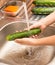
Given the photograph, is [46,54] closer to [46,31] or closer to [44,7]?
[46,31]

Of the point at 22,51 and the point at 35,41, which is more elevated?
the point at 35,41

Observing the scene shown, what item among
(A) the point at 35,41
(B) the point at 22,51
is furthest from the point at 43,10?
(A) the point at 35,41

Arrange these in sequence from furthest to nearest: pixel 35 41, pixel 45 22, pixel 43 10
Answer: pixel 43 10 → pixel 45 22 → pixel 35 41

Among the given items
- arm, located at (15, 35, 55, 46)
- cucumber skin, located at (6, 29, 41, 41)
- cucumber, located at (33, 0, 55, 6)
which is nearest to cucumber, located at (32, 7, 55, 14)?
cucumber, located at (33, 0, 55, 6)

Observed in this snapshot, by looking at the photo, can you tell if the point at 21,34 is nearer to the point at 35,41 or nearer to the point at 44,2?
the point at 35,41

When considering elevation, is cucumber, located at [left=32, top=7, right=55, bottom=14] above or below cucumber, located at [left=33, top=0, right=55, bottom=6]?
below

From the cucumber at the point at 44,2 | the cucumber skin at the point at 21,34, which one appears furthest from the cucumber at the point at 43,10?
the cucumber skin at the point at 21,34

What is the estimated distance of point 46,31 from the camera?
48.4 inches

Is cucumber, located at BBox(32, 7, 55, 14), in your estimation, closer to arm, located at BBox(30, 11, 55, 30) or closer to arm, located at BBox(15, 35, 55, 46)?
arm, located at BBox(30, 11, 55, 30)

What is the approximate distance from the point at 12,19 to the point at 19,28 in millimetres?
76

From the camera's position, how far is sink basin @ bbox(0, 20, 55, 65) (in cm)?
112

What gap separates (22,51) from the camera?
1186mm

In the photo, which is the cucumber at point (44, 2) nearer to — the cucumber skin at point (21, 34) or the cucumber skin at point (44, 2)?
the cucumber skin at point (44, 2)

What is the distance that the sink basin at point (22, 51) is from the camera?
112 centimetres
